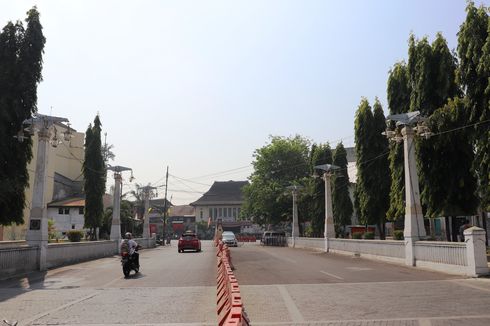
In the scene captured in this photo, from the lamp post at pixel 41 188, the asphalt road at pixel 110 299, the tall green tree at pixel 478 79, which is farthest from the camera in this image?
the lamp post at pixel 41 188

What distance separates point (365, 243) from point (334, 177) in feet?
61.9

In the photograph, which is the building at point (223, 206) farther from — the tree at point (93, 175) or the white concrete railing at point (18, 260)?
the white concrete railing at point (18, 260)

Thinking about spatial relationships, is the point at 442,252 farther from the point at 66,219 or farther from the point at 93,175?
the point at 66,219

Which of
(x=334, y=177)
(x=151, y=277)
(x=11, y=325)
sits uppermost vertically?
(x=334, y=177)

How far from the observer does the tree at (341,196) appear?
48188mm

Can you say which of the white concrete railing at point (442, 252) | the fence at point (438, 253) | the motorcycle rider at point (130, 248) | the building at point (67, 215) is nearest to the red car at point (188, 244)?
the fence at point (438, 253)

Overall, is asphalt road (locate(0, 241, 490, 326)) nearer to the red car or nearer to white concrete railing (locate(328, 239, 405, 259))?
white concrete railing (locate(328, 239, 405, 259))

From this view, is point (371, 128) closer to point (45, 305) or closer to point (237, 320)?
point (45, 305)

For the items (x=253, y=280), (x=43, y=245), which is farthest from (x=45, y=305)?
(x=43, y=245)

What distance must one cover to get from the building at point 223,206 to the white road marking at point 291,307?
289 feet

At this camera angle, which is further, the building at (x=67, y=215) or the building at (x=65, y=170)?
the building at (x=65, y=170)

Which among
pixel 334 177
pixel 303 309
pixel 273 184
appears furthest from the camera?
pixel 273 184

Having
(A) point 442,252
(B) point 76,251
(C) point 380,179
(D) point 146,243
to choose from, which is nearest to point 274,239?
(D) point 146,243

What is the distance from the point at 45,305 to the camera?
441 inches
